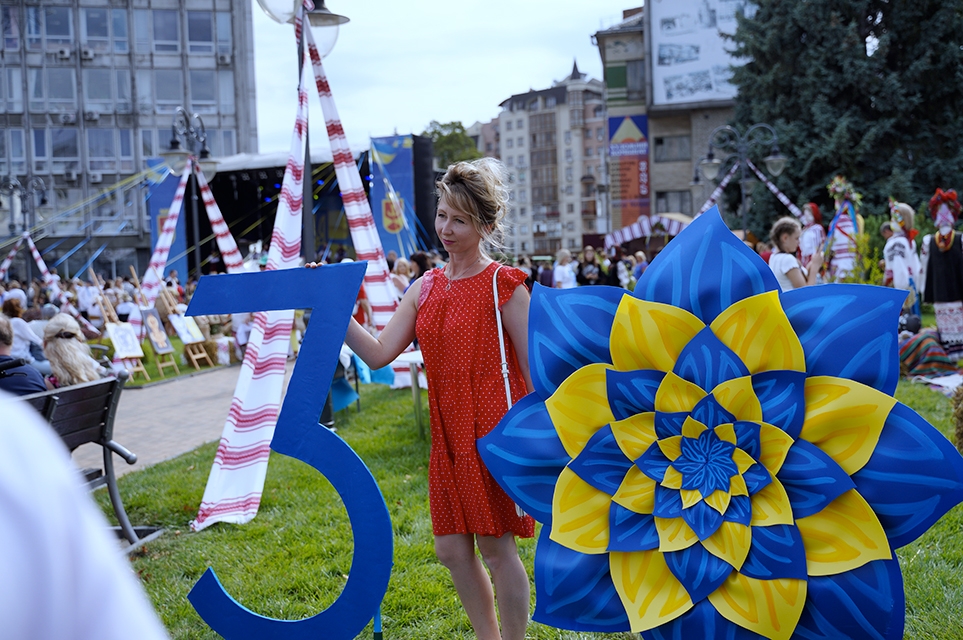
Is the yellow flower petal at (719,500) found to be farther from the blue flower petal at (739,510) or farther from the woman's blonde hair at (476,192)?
the woman's blonde hair at (476,192)

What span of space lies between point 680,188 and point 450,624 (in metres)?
39.2

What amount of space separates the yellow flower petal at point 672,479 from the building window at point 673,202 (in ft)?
133

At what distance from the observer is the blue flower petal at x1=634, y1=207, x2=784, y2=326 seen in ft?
5.98

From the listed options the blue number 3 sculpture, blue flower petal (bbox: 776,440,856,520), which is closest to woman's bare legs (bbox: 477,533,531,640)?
the blue number 3 sculpture

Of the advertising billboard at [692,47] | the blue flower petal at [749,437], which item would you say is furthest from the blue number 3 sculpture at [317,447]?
the advertising billboard at [692,47]

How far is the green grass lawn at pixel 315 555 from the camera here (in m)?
3.38

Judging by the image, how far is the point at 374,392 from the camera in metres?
10.6

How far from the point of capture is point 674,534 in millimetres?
1820

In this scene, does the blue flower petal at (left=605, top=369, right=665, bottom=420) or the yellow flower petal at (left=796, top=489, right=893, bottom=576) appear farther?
the blue flower petal at (left=605, top=369, right=665, bottom=420)

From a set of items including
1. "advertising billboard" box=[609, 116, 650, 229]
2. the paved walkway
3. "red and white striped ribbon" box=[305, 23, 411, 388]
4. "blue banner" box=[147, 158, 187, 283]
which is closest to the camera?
"red and white striped ribbon" box=[305, 23, 411, 388]

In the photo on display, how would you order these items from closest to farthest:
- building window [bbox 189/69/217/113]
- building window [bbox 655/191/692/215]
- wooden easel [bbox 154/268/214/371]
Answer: wooden easel [bbox 154/268/214/371] → building window [bbox 655/191/692/215] → building window [bbox 189/69/217/113]

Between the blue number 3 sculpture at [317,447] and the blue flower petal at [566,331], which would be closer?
the blue flower petal at [566,331]

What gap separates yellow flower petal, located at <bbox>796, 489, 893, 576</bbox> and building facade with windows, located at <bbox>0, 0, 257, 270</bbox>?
46.1 metres

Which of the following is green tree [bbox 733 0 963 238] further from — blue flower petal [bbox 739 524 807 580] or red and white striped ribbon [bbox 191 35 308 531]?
blue flower petal [bbox 739 524 807 580]
